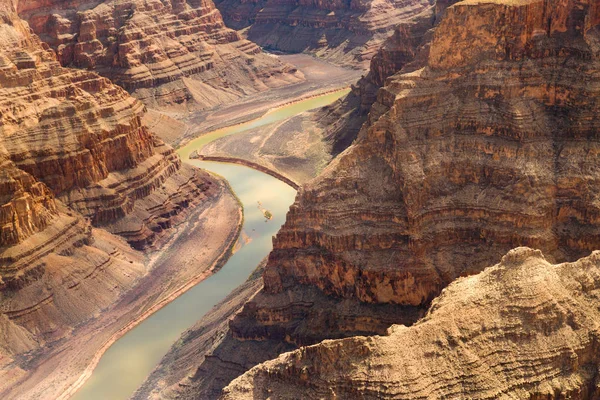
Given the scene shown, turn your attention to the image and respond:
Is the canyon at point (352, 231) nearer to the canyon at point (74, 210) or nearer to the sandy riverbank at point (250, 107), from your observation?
the canyon at point (74, 210)

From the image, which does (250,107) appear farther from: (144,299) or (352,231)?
(352,231)

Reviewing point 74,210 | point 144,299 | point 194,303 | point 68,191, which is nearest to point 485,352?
point 194,303

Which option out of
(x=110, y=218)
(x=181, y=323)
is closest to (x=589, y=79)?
(x=181, y=323)

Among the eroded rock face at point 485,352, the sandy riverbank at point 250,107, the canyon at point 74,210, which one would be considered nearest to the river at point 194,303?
the canyon at point 74,210

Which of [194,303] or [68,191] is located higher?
[68,191]

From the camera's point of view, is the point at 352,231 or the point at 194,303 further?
the point at 194,303
